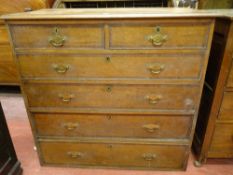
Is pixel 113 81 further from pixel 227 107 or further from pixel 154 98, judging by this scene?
pixel 227 107

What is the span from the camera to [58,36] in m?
1.06

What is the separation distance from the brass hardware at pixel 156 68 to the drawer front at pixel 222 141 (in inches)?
22.2

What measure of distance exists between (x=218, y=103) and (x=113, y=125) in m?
0.66

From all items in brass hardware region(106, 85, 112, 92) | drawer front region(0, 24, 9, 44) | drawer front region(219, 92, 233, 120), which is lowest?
drawer front region(219, 92, 233, 120)

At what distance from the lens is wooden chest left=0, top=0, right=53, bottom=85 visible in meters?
1.86

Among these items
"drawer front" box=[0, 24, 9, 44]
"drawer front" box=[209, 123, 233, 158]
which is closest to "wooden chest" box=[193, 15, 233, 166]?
"drawer front" box=[209, 123, 233, 158]

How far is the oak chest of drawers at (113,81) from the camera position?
3.37ft

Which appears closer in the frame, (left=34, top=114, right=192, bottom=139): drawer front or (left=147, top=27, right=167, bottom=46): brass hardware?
(left=147, top=27, right=167, bottom=46): brass hardware

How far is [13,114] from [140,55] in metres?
1.67

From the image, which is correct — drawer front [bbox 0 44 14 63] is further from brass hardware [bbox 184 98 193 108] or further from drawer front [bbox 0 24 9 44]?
brass hardware [bbox 184 98 193 108]

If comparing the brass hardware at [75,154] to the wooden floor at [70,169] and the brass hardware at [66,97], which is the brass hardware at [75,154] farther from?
the brass hardware at [66,97]

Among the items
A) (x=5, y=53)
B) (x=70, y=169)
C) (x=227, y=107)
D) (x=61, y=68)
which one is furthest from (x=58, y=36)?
(x=5, y=53)

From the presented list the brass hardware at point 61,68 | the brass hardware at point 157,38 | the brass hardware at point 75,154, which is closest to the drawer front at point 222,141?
the brass hardware at point 157,38

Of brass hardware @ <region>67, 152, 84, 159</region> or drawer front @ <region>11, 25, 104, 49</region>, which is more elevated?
drawer front @ <region>11, 25, 104, 49</region>
